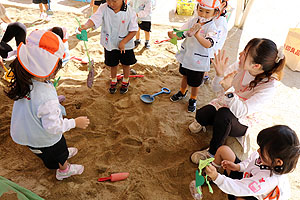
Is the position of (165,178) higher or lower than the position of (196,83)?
lower

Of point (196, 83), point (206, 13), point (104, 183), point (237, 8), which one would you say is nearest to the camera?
point (104, 183)

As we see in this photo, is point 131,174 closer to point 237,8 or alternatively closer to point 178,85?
point 178,85

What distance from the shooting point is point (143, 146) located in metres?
2.07

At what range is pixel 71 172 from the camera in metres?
1.72

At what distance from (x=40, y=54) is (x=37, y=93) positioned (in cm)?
24

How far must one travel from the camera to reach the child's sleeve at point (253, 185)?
1.24m

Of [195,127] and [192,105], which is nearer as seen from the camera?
[195,127]

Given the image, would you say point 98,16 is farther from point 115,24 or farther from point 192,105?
point 192,105

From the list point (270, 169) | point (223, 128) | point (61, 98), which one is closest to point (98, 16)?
point (61, 98)

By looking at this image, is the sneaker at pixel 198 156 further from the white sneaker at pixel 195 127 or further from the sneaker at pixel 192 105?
Result: the sneaker at pixel 192 105

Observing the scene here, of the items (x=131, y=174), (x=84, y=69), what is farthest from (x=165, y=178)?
(x=84, y=69)

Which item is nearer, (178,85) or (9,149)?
(9,149)

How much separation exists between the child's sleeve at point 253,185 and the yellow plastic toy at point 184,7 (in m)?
4.80

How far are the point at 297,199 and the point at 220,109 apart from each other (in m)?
0.91
